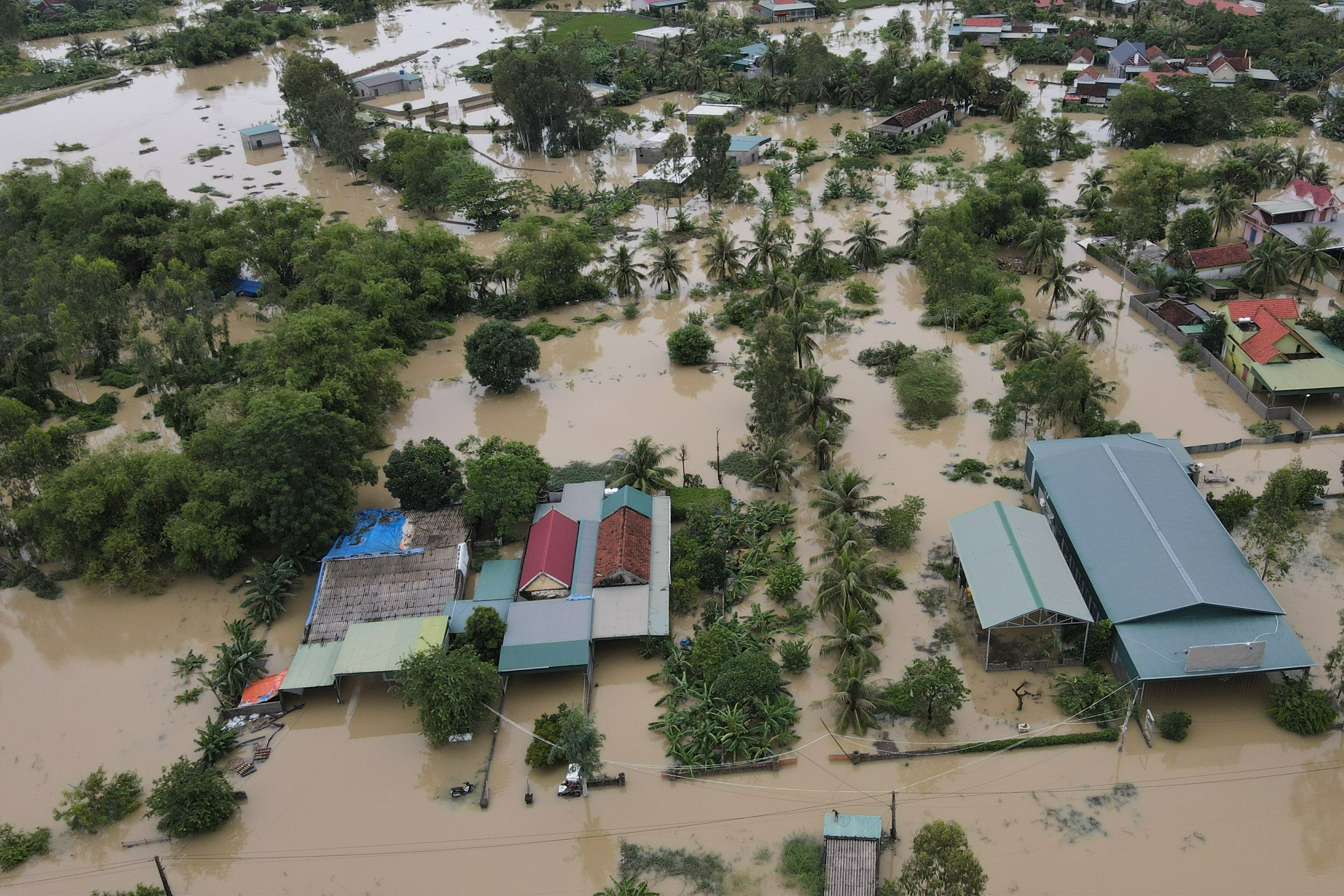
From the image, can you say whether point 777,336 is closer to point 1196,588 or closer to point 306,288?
point 1196,588

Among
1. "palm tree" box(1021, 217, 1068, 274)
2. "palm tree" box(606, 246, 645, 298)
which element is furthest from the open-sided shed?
"palm tree" box(606, 246, 645, 298)

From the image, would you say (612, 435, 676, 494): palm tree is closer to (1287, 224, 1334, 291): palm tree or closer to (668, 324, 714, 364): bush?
(668, 324, 714, 364): bush

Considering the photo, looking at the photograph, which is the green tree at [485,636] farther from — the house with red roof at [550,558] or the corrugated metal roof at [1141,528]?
the corrugated metal roof at [1141,528]

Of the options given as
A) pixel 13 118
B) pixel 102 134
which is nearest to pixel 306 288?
pixel 102 134

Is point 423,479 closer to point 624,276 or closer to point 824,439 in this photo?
point 824,439

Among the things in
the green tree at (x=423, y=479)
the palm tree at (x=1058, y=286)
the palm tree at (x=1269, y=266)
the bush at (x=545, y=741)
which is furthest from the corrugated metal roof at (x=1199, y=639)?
the palm tree at (x=1269, y=266)
